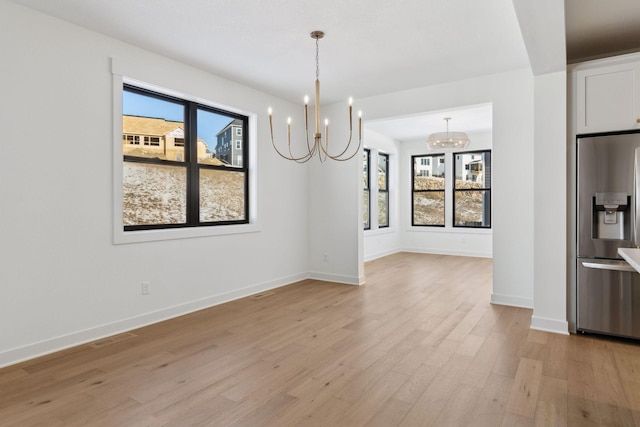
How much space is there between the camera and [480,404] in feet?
7.17

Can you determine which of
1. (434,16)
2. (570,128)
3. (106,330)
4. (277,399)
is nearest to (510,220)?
(570,128)

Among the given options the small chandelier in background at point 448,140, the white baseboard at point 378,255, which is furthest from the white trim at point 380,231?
the small chandelier in background at point 448,140

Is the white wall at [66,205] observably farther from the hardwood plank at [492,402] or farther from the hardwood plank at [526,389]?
the hardwood plank at [526,389]

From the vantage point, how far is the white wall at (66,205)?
2.83 meters

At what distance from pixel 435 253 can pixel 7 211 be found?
8.00 meters

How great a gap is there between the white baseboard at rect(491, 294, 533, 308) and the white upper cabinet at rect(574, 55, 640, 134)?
6.50 feet

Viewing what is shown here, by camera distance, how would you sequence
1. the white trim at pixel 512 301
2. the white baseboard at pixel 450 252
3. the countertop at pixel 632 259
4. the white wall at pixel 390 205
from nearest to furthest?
the countertop at pixel 632 259, the white trim at pixel 512 301, the white wall at pixel 390 205, the white baseboard at pixel 450 252

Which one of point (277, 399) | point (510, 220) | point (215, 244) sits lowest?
point (277, 399)

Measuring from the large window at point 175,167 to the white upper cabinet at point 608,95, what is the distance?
152 inches

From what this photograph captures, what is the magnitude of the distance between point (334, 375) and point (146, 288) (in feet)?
7.29

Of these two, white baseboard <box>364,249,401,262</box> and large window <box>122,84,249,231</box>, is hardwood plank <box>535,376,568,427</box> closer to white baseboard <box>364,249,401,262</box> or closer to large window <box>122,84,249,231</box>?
large window <box>122,84,249,231</box>

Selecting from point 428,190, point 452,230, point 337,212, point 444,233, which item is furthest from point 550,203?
point 428,190

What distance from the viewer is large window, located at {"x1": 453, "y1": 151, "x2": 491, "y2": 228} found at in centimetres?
832

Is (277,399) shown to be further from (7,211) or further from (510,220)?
(510,220)
